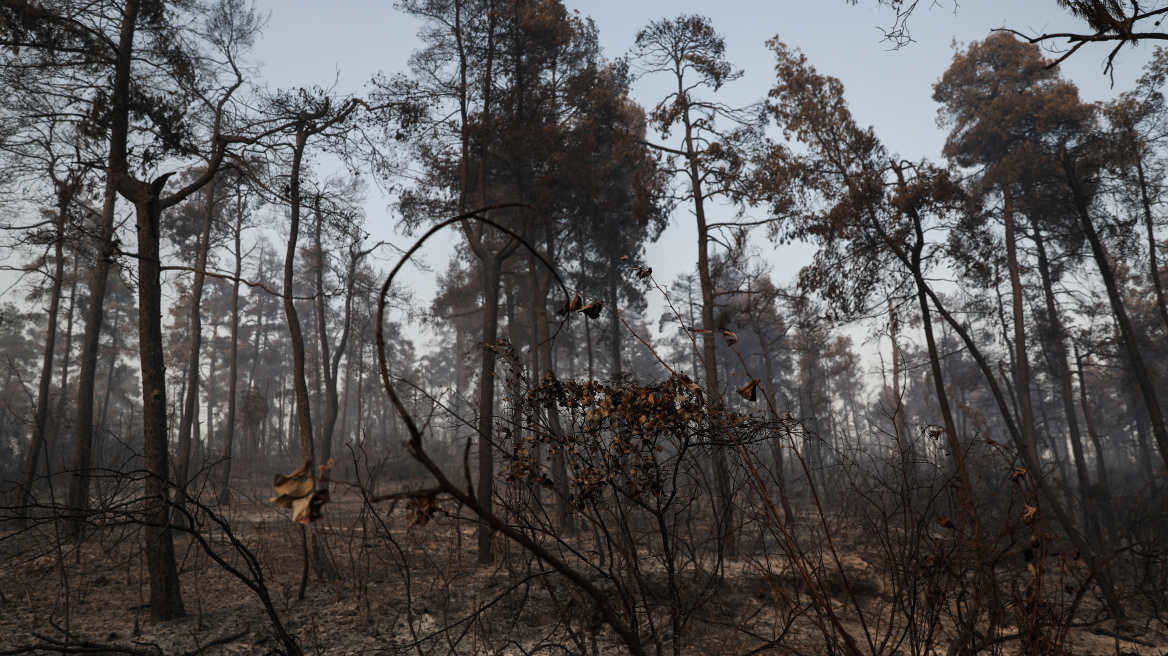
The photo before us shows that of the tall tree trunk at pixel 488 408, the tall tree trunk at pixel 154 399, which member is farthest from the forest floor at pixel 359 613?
the tall tree trunk at pixel 488 408

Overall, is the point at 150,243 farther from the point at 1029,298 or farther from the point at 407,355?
the point at 407,355

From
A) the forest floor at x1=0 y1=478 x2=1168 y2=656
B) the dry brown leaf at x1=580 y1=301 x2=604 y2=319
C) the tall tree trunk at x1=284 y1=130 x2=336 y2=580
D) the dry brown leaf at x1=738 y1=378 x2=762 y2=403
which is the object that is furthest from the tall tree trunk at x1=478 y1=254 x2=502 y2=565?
the dry brown leaf at x1=580 y1=301 x2=604 y2=319

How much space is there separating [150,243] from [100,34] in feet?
8.50

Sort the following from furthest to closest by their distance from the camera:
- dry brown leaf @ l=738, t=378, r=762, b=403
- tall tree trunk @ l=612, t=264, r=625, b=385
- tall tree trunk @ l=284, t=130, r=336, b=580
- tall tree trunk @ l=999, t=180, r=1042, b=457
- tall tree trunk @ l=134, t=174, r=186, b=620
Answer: tall tree trunk @ l=612, t=264, r=625, b=385, tall tree trunk @ l=999, t=180, r=1042, b=457, tall tree trunk @ l=284, t=130, r=336, b=580, tall tree trunk @ l=134, t=174, r=186, b=620, dry brown leaf @ l=738, t=378, r=762, b=403

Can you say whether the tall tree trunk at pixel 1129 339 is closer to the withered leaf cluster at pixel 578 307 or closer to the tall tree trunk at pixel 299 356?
the withered leaf cluster at pixel 578 307

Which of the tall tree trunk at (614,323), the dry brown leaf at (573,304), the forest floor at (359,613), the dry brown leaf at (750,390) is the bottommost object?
the forest floor at (359,613)

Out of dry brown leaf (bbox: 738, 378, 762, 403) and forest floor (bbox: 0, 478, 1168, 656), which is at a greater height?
dry brown leaf (bbox: 738, 378, 762, 403)

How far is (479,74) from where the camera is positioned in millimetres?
11258

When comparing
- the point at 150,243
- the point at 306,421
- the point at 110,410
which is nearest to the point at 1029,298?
the point at 306,421

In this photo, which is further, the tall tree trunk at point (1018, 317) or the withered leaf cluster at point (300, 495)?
the tall tree trunk at point (1018, 317)

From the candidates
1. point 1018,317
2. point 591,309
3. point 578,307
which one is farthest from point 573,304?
point 1018,317

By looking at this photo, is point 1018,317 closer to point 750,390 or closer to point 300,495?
point 750,390

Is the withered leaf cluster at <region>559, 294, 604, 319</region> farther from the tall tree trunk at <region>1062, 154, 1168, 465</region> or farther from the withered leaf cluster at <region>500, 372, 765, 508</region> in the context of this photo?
the tall tree trunk at <region>1062, 154, 1168, 465</region>

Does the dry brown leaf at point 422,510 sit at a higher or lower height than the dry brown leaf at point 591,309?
lower
